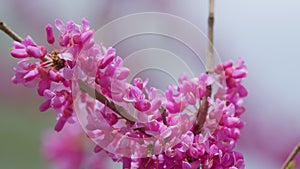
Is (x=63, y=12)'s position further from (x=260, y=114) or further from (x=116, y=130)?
(x=116, y=130)

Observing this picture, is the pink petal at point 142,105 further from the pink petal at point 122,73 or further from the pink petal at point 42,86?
the pink petal at point 42,86

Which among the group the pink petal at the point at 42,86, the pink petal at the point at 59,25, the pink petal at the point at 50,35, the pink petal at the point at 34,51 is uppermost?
the pink petal at the point at 59,25

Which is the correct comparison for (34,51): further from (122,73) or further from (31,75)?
(122,73)

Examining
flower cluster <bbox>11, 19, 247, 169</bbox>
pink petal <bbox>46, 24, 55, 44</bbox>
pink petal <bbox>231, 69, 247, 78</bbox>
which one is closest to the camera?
flower cluster <bbox>11, 19, 247, 169</bbox>

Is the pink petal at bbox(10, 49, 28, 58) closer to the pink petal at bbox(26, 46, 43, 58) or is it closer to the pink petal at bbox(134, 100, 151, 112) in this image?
the pink petal at bbox(26, 46, 43, 58)

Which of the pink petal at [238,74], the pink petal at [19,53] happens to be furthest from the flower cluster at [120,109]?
the pink petal at [238,74]

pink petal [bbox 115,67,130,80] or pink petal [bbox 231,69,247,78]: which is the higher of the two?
pink petal [bbox 231,69,247,78]

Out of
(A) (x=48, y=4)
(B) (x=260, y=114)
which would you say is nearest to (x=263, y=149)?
(B) (x=260, y=114)

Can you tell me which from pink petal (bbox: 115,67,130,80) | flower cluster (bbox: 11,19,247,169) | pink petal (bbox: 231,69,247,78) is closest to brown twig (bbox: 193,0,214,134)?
flower cluster (bbox: 11,19,247,169)
